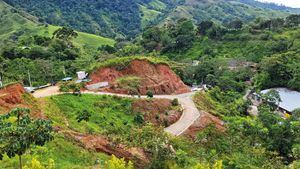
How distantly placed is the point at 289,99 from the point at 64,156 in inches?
2120

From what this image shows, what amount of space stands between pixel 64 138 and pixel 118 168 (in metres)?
12.3

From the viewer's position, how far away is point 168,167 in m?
31.4

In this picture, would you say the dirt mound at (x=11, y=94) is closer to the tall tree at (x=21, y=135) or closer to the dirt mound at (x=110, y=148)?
the dirt mound at (x=110, y=148)

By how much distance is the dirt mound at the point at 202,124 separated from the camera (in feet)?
160

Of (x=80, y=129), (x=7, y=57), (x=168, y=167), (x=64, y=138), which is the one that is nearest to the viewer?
(x=168, y=167)

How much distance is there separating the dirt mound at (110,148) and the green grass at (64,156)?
0.83m

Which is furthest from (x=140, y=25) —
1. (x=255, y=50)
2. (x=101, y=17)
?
(x=255, y=50)

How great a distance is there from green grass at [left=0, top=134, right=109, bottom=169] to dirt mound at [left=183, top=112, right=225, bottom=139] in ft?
53.4

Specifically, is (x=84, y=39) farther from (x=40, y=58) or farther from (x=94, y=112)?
(x=94, y=112)

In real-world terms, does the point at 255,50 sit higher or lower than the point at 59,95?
lower

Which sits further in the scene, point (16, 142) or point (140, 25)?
point (140, 25)

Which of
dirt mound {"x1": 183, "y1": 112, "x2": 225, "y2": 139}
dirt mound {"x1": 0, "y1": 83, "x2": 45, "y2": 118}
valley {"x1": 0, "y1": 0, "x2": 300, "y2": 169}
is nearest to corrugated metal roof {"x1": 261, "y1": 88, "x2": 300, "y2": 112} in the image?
valley {"x1": 0, "y1": 0, "x2": 300, "y2": 169}

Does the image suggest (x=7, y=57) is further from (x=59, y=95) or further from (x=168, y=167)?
(x=168, y=167)

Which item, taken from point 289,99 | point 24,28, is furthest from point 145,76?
point 24,28
